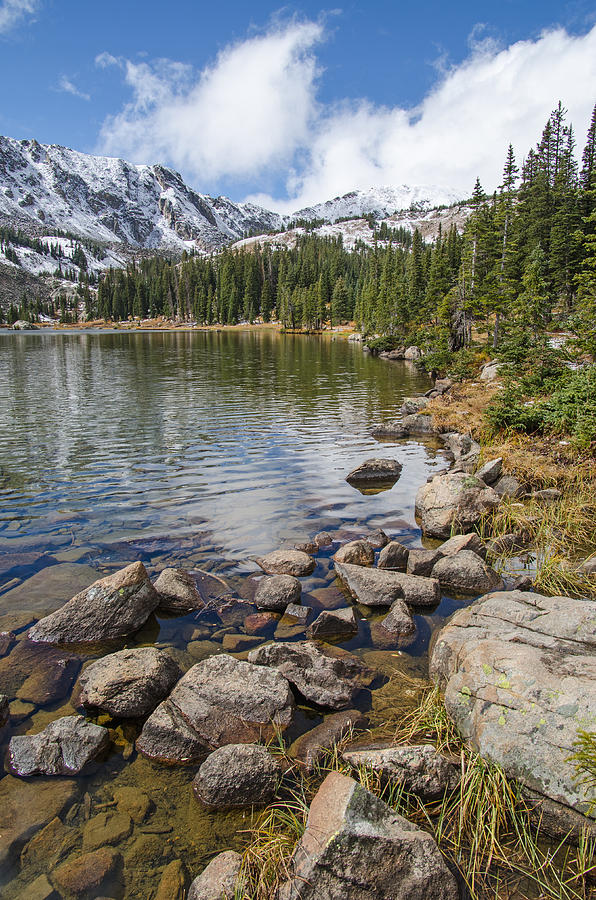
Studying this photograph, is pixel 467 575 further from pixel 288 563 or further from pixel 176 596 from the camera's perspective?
pixel 176 596

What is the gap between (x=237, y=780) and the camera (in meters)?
4.96

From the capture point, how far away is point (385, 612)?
8641mm

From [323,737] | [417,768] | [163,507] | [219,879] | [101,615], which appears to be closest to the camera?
[219,879]

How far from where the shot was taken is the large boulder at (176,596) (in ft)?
28.4

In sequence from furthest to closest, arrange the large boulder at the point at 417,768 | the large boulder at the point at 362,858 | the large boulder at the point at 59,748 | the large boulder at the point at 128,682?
the large boulder at the point at 128,682 < the large boulder at the point at 59,748 < the large boulder at the point at 417,768 < the large boulder at the point at 362,858

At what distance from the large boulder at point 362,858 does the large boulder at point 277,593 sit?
4699 mm

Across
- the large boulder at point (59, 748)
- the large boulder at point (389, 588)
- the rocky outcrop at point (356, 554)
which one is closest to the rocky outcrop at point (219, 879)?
the large boulder at point (59, 748)

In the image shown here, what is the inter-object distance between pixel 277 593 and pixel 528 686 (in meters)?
4.65

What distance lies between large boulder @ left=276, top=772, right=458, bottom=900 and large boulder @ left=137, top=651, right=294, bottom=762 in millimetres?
1971

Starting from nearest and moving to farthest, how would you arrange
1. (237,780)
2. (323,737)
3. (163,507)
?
(237,780) < (323,737) < (163,507)

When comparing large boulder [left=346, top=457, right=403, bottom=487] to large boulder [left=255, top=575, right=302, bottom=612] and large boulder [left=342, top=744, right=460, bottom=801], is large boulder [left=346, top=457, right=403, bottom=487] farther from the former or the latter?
large boulder [left=342, top=744, right=460, bottom=801]

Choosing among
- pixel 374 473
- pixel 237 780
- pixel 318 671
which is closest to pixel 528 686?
pixel 318 671

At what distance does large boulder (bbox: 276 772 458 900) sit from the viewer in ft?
12.0

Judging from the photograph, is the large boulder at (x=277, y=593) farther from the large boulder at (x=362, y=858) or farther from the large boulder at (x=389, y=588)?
the large boulder at (x=362, y=858)
